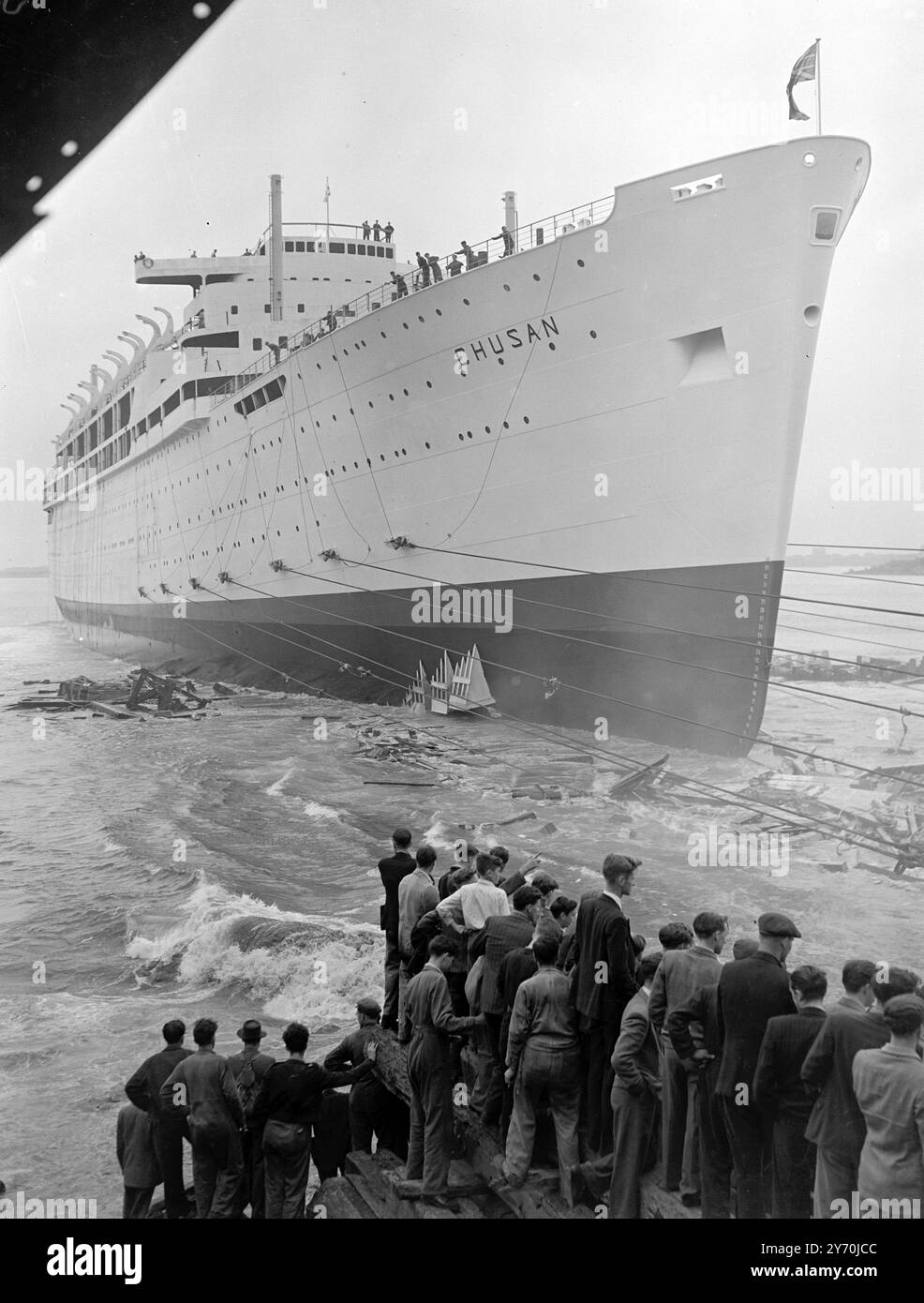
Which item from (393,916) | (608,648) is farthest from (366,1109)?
(608,648)

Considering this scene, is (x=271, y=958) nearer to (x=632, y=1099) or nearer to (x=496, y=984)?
(x=496, y=984)

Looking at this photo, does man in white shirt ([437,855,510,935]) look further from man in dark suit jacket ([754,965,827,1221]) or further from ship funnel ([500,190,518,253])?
ship funnel ([500,190,518,253])

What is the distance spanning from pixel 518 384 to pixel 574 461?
4.53 feet

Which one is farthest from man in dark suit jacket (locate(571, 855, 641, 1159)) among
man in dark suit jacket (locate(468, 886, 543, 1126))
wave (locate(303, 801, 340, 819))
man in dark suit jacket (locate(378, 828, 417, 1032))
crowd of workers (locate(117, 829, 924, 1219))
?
wave (locate(303, 801, 340, 819))

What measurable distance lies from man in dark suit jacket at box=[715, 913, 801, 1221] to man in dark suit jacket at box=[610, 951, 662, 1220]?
0.27 metres

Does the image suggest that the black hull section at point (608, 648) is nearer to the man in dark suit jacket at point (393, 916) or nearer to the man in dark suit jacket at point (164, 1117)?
the man in dark suit jacket at point (393, 916)

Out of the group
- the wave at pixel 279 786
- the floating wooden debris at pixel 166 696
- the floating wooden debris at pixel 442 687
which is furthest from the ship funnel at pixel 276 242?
the wave at pixel 279 786

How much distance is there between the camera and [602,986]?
358cm

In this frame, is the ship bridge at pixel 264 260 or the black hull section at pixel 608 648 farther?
the ship bridge at pixel 264 260

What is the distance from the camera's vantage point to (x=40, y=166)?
2.64 meters

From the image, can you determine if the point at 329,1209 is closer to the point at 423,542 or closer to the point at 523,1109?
the point at 523,1109

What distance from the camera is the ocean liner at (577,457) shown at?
41.7 feet

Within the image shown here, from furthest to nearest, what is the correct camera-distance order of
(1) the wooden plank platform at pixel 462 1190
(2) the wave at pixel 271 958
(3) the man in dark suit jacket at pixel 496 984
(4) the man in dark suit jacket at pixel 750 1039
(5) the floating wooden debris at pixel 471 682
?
1. (5) the floating wooden debris at pixel 471 682
2. (2) the wave at pixel 271 958
3. (3) the man in dark suit jacket at pixel 496 984
4. (1) the wooden plank platform at pixel 462 1190
5. (4) the man in dark suit jacket at pixel 750 1039
